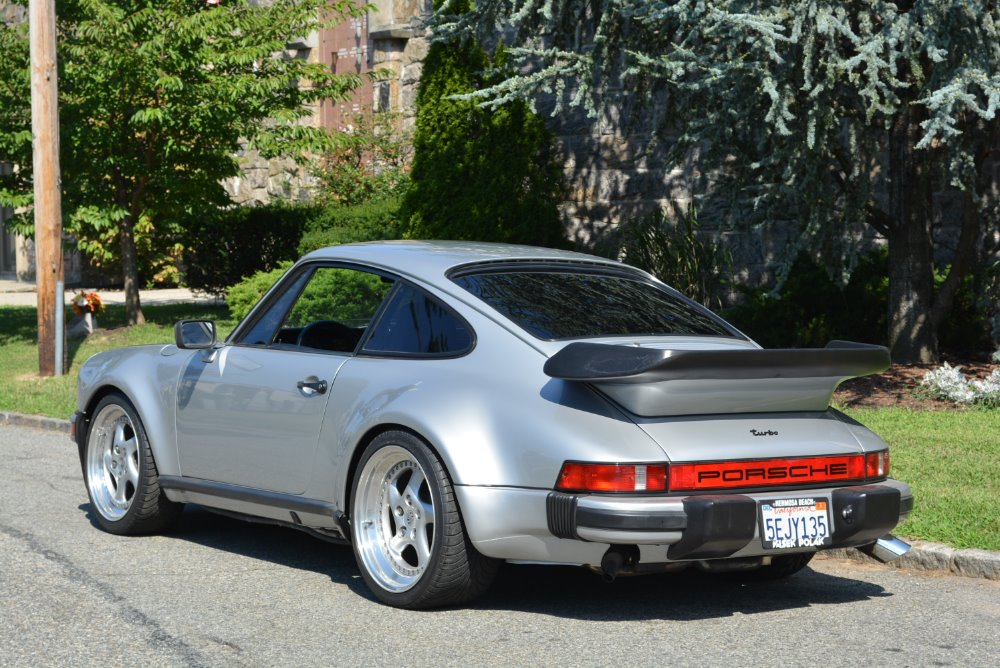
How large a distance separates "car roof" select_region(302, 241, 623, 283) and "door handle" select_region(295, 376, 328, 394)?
0.61 m

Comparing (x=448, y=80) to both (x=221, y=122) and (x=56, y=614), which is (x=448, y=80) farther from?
(x=56, y=614)

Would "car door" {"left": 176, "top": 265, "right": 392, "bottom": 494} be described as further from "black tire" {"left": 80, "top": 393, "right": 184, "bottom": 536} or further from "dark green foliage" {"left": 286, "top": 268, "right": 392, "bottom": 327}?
"black tire" {"left": 80, "top": 393, "right": 184, "bottom": 536}

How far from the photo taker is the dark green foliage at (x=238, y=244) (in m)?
23.3

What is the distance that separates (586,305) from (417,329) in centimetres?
76

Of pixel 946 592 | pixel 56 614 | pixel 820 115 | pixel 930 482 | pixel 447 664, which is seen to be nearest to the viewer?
pixel 447 664

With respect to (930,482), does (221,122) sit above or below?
above

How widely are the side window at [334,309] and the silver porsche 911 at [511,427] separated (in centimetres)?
1

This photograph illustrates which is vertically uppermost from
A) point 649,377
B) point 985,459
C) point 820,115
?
point 820,115

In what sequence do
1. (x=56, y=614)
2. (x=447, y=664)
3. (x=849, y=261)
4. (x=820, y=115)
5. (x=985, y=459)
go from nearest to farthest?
(x=447, y=664)
(x=56, y=614)
(x=985, y=459)
(x=820, y=115)
(x=849, y=261)

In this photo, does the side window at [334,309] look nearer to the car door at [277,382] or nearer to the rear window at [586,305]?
the car door at [277,382]

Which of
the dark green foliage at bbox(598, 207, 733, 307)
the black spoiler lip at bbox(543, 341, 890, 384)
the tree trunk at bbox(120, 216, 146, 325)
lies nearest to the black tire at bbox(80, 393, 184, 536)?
the black spoiler lip at bbox(543, 341, 890, 384)

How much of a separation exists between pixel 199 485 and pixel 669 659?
2827mm

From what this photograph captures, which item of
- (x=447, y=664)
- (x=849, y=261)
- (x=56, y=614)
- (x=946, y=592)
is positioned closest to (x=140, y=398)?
(x=56, y=614)

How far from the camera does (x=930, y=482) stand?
8.78 m
